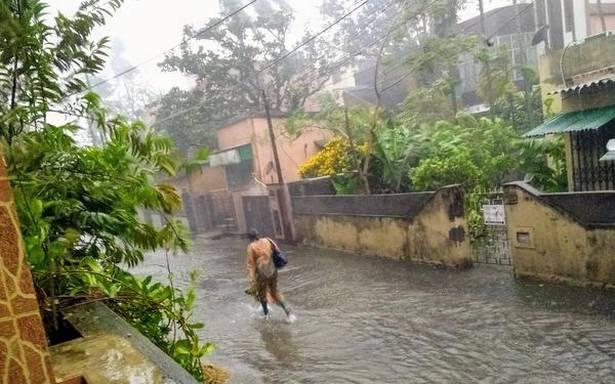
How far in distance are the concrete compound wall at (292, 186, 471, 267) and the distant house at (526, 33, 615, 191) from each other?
2.41 metres

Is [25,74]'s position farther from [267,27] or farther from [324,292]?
[267,27]

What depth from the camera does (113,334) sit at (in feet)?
7.93

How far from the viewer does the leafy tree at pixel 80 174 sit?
8.89ft

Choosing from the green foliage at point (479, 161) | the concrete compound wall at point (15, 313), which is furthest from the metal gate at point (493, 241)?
the concrete compound wall at point (15, 313)

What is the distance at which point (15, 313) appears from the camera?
1.31 meters

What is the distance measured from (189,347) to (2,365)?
7.42 feet

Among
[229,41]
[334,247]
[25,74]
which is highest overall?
[229,41]

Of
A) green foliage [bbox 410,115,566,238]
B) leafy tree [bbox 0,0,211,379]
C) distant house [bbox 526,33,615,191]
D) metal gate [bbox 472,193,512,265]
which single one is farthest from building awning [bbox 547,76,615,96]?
leafy tree [bbox 0,0,211,379]

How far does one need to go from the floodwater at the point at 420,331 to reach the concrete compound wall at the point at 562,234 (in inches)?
12.6

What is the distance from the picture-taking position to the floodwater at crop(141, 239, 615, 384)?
526 centimetres

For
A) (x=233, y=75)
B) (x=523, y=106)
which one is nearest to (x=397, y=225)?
(x=523, y=106)

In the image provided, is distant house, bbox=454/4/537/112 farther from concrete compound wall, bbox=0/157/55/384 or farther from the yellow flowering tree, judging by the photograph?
concrete compound wall, bbox=0/157/55/384

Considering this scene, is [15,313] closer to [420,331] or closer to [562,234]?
[420,331]

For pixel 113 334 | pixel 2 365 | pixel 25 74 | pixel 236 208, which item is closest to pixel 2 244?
pixel 2 365
